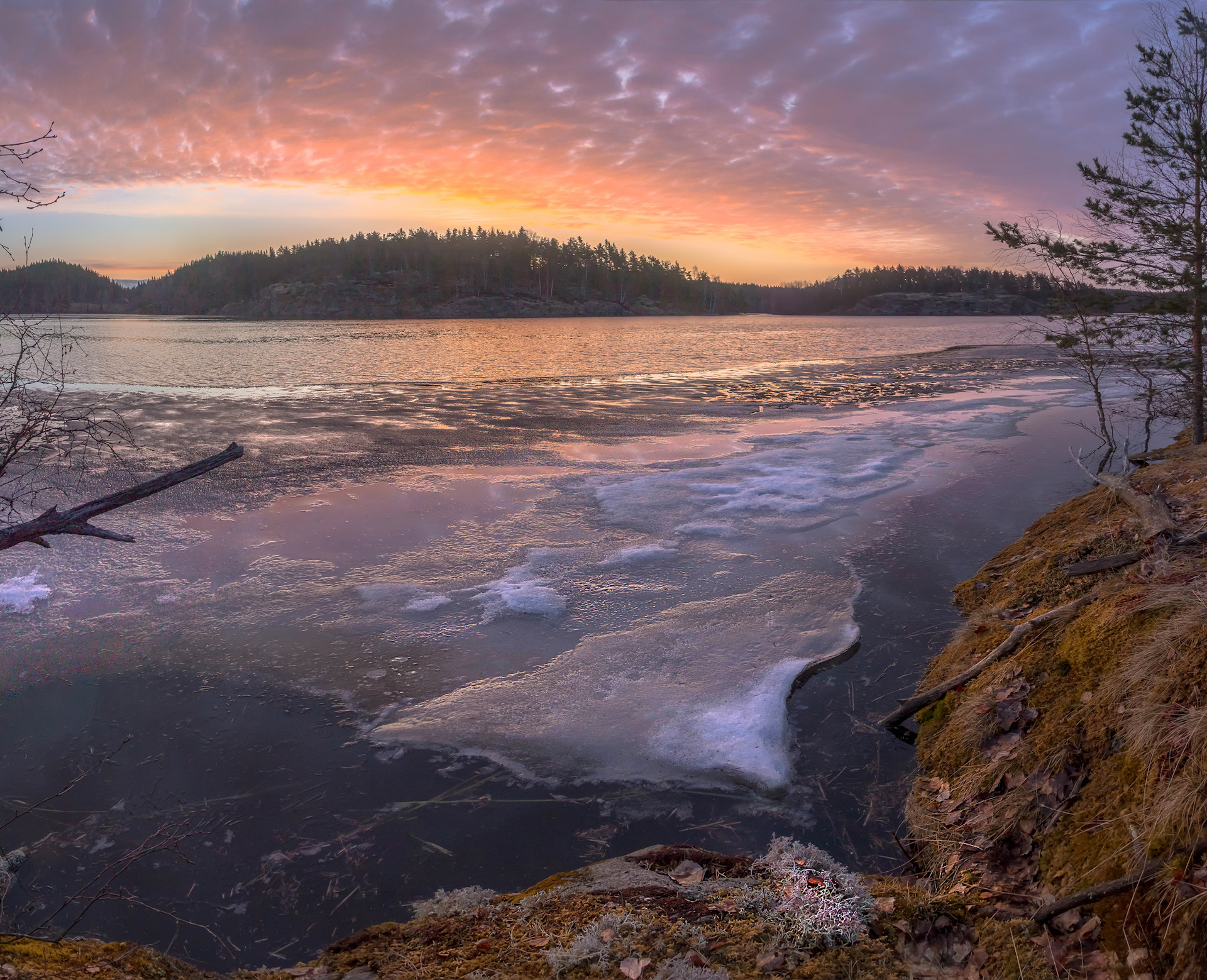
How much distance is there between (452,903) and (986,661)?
4.02m

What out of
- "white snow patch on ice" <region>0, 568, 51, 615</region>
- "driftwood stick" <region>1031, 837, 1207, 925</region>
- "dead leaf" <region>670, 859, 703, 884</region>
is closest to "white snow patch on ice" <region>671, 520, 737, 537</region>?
"dead leaf" <region>670, 859, 703, 884</region>

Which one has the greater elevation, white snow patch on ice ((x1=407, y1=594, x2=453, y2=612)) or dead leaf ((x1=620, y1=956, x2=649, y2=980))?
white snow patch on ice ((x1=407, y1=594, x2=453, y2=612))

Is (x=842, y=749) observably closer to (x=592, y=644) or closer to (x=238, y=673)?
(x=592, y=644)

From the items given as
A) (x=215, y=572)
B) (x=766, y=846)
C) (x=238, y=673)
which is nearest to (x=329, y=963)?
(x=766, y=846)

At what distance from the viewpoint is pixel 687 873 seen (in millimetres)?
3488

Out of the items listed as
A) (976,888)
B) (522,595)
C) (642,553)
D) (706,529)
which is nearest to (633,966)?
(976,888)

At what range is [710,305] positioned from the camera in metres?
171

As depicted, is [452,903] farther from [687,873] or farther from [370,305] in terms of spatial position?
[370,305]

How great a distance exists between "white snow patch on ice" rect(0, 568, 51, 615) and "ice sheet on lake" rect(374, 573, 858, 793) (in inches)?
187

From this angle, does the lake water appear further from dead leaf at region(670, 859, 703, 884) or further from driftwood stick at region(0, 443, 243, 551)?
driftwood stick at region(0, 443, 243, 551)

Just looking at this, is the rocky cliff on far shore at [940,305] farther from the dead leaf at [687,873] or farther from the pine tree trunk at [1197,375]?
the dead leaf at [687,873]

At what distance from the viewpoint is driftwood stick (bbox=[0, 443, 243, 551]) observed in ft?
11.4

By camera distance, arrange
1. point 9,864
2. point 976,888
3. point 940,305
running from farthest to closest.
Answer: point 940,305 → point 9,864 → point 976,888

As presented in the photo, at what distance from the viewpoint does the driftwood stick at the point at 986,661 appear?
4879mm
